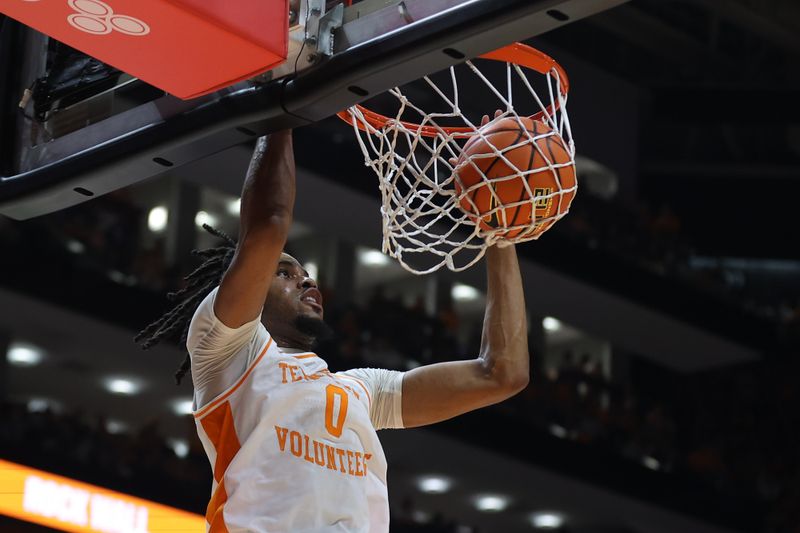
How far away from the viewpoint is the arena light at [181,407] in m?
14.0

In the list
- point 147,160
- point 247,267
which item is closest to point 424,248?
point 247,267

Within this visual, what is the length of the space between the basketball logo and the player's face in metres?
1.08

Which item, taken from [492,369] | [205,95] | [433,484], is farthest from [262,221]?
[433,484]

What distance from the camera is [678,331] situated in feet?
53.2

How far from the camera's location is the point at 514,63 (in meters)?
3.32

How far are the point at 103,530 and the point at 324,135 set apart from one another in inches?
221

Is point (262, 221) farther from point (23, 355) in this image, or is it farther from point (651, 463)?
point (651, 463)

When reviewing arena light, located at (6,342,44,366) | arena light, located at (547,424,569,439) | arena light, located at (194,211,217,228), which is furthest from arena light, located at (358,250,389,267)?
arena light, located at (6,342,44,366)

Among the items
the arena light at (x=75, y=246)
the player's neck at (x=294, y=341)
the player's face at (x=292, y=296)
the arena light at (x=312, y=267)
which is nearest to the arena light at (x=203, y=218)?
the arena light at (x=312, y=267)

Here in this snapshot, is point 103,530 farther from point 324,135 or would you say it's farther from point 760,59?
point 760,59

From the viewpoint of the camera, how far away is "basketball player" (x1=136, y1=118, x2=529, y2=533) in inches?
120

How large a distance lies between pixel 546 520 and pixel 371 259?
3954 mm

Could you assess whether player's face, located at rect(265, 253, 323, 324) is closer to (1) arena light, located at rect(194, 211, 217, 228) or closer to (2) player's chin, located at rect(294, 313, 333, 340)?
(2) player's chin, located at rect(294, 313, 333, 340)

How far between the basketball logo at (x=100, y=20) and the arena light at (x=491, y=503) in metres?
13.4
